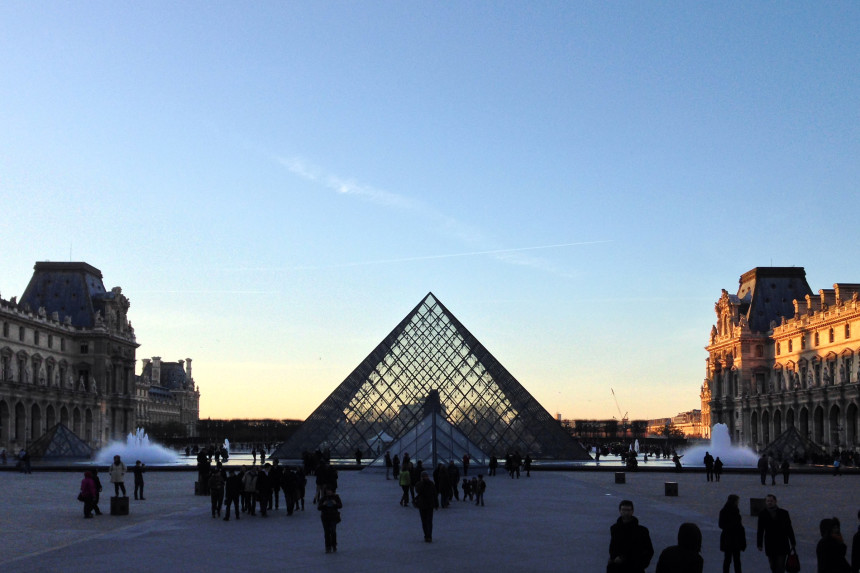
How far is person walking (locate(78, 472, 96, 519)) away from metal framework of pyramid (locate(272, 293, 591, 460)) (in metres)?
23.7

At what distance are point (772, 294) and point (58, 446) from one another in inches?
2185

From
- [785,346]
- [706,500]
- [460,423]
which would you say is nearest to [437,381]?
[460,423]

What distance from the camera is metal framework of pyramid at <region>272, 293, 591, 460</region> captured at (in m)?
42.0

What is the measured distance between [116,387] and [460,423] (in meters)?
48.9

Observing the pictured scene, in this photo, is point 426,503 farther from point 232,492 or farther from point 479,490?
point 479,490

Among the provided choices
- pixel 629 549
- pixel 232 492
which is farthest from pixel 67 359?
pixel 629 549

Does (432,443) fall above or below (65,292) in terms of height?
below

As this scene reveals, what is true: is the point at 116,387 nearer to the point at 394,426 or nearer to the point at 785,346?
the point at 394,426

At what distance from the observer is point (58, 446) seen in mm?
53000

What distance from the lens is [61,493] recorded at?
2459 cm

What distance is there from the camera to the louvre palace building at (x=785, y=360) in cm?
5825

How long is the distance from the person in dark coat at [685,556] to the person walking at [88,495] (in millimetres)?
13173

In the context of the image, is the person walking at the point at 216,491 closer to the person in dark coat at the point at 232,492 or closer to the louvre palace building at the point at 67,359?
the person in dark coat at the point at 232,492

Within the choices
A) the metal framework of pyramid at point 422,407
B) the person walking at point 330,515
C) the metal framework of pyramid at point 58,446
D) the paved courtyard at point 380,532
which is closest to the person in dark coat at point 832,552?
the paved courtyard at point 380,532
